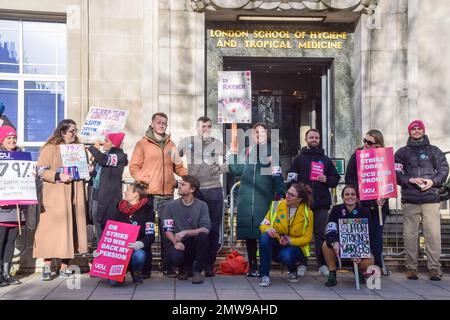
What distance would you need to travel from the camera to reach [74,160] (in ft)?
27.5

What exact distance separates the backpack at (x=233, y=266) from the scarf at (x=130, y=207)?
155 centimetres

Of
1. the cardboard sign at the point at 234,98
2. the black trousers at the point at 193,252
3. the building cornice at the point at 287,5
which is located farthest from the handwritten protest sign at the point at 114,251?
the building cornice at the point at 287,5

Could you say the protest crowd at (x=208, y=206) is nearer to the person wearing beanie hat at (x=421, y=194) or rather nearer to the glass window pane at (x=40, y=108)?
the person wearing beanie hat at (x=421, y=194)

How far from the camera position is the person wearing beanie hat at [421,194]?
28.7 ft

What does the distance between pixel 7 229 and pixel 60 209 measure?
0.71m

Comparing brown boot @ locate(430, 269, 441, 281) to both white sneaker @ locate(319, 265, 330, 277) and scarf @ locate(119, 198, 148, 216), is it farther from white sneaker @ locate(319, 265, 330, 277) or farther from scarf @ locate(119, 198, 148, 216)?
scarf @ locate(119, 198, 148, 216)

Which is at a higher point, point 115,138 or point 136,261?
point 115,138

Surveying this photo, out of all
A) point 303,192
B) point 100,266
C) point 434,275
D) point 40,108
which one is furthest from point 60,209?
point 434,275

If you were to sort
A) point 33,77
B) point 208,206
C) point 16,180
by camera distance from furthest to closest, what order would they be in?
point 33,77, point 208,206, point 16,180

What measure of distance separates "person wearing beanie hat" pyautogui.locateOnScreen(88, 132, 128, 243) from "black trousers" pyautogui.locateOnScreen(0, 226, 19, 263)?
1195mm

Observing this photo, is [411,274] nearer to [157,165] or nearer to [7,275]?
[157,165]

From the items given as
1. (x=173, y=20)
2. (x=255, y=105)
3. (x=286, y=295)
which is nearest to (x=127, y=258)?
(x=286, y=295)

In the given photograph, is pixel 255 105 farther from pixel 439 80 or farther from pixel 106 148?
pixel 106 148

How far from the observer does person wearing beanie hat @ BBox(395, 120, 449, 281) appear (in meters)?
8.75
